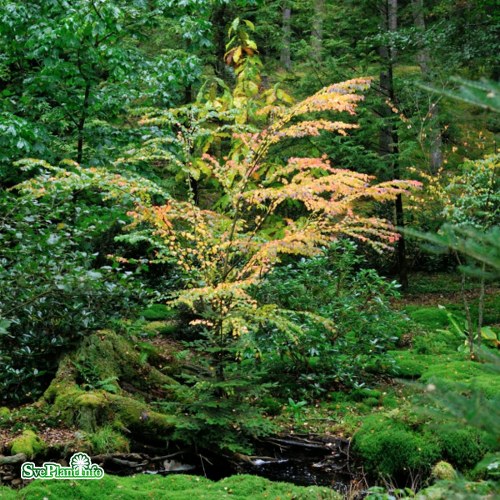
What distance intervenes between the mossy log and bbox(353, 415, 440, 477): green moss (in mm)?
1544

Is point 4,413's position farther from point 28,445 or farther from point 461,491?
point 461,491

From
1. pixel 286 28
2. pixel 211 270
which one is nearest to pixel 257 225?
pixel 211 270

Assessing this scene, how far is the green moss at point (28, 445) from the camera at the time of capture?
12.9ft

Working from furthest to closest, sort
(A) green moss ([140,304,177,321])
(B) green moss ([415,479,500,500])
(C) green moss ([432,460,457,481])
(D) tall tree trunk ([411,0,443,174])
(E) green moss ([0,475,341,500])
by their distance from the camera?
(D) tall tree trunk ([411,0,443,174])
(A) green moss ([140,304,177,321])
(C) green moss ([432,460,457,481])
(E) green moss ([0,475,341,500])
(B) green moss ([415,479,500,500])

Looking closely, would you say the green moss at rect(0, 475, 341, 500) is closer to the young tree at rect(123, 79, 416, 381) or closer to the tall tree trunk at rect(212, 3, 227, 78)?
the young tree at rect(123, 79, 416, 381)

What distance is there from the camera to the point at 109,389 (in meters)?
5.02

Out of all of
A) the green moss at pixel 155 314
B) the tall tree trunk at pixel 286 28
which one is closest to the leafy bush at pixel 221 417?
the green moss at pixel 155 314

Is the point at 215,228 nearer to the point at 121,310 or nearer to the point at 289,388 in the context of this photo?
the point at 121,310

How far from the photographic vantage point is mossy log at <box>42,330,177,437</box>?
15.1 feet

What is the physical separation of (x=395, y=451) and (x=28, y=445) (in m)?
2.66

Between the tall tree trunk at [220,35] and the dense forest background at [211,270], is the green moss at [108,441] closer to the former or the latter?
the dense forest background at [211,270]

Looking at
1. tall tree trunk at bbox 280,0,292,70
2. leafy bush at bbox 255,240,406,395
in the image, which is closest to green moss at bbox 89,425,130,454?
leafy bush at bbox 255,240,406,395

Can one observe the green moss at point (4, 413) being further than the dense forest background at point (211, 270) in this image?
No

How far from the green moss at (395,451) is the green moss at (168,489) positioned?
0.88 metres
